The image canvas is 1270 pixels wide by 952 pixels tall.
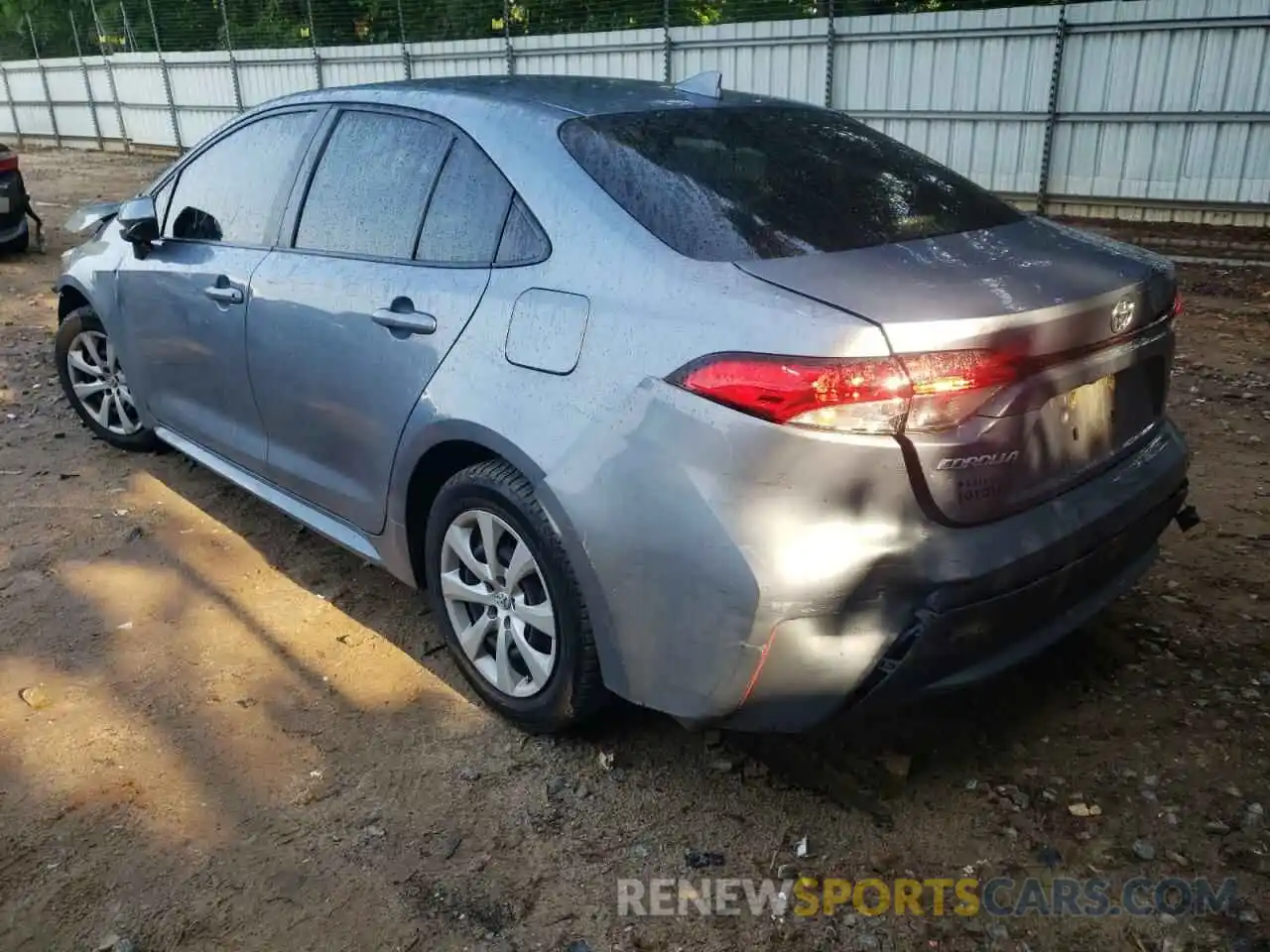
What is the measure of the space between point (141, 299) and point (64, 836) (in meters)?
2.36

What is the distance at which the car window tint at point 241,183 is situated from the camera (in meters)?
3.58

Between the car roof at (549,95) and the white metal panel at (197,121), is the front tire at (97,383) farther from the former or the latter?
the white metal panel at (197,121)

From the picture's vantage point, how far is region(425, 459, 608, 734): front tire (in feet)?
8.38

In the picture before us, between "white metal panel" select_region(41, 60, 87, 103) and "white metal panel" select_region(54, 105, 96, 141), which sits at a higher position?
"white metal panel" select_region(41, 60, 87, 103)

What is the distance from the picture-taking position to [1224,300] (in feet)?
25.1

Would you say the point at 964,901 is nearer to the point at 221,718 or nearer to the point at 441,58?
the point at 221,718

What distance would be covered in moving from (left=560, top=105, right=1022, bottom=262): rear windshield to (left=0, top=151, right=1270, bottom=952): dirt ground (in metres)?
1.14

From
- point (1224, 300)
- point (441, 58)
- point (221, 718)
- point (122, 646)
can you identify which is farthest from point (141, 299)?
point (441, 58)

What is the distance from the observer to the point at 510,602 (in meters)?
2.78

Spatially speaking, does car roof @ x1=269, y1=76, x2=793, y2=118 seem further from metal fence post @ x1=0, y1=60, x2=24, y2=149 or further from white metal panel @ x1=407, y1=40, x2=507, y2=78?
metal fence post @ x1=0, y1=60, x2=24, y2=149

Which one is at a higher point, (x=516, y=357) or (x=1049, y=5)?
(x=1049, y=5)

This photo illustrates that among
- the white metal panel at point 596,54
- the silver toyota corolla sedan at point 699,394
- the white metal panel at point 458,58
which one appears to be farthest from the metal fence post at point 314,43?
the silver toyota corolla sedan at point 699,394

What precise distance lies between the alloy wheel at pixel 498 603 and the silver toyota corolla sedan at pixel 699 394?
0.01 m

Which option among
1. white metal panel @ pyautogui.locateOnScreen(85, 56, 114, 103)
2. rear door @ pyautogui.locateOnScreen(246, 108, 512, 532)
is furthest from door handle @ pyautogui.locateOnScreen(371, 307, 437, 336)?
white metal panel @ pyautogui.locateOnScreen(85, 56, 114, 103)
